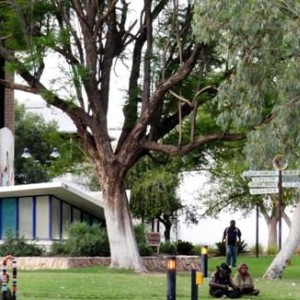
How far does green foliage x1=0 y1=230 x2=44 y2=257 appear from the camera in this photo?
3450 centimetres

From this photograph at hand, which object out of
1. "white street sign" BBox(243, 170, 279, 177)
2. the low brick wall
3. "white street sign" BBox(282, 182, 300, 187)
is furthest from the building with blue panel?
"white street sign" BBox(243, 170, 279, 177)

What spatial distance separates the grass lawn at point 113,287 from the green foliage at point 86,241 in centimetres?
450

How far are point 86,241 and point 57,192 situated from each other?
3.59 metres

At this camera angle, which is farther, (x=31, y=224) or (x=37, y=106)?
(x=37, y=106)

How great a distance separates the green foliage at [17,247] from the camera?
3450cm

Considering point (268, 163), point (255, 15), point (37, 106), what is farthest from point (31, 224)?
point (37, 106)

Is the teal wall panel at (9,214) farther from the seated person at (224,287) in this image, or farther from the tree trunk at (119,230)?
the seated person at (224,287)

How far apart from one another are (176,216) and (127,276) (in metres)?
26.1

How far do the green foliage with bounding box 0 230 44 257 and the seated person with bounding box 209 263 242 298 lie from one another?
1360cm

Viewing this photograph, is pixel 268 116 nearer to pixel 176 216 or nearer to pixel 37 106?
pixel 176 216

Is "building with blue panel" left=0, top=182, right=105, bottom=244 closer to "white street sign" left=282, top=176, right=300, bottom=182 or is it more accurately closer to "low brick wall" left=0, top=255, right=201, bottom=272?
"low brick wall" left=0, top=255, right=201, bottom=272

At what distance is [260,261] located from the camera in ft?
138

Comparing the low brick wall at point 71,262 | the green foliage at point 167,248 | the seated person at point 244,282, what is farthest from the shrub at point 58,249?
the seated person at point 244,282

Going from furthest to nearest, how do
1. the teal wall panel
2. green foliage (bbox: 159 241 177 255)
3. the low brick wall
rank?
1. green foliage (bbox: 159 241 177 255)
2. the teal wall panel
3. the low brick wall
